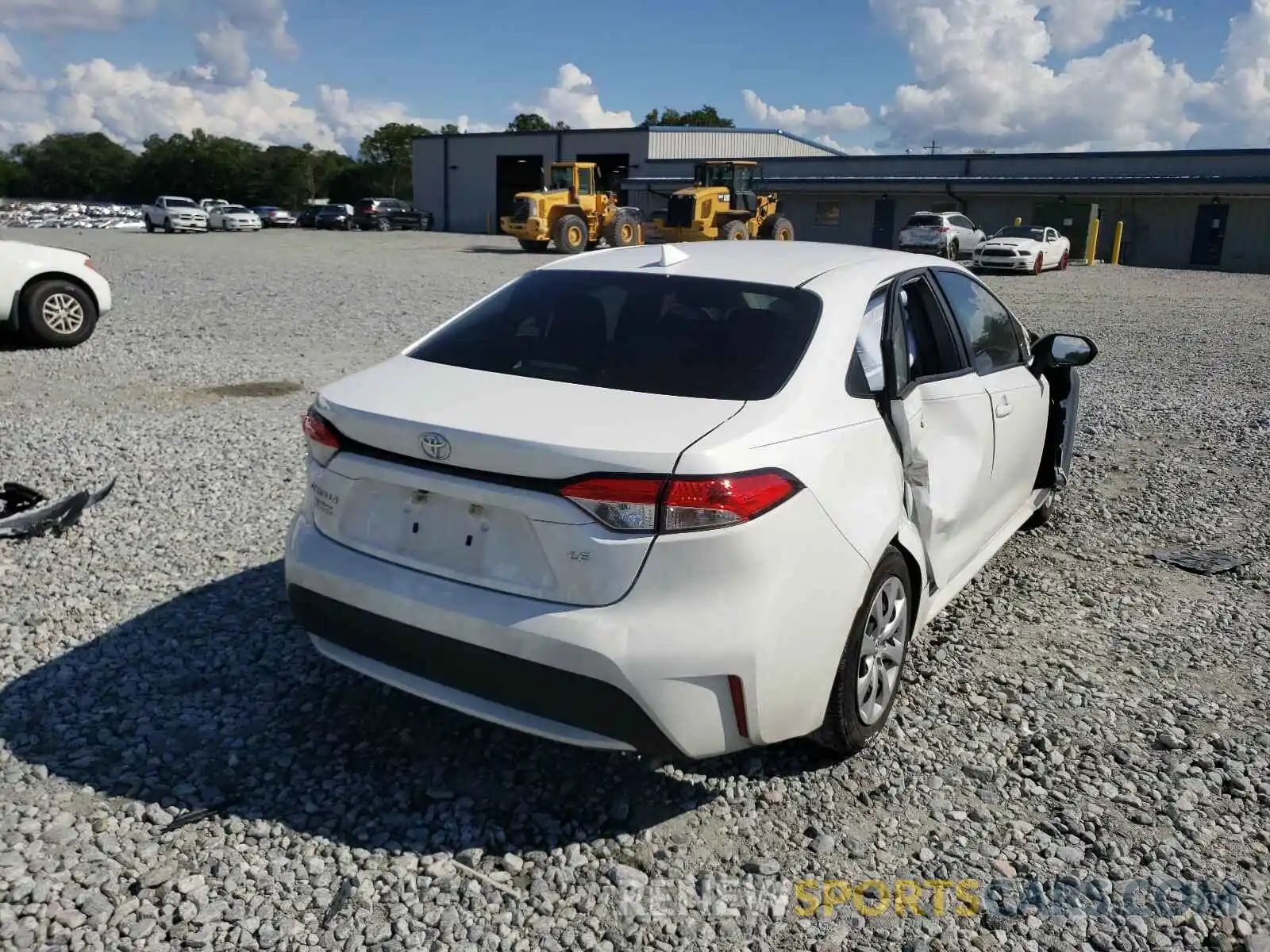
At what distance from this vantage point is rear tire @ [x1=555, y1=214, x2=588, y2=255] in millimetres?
31016

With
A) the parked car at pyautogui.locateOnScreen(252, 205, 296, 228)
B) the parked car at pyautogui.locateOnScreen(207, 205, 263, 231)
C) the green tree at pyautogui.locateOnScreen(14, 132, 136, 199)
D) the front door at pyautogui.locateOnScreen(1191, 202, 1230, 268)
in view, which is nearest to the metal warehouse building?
the front door at pyautogui.locateOnScreen(1191, 202, 1230, 268)

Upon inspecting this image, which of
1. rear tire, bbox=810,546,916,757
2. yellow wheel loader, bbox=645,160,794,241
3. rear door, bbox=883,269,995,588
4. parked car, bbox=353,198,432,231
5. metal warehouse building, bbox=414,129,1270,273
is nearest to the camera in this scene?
rear tire, bbox=810,546,916,757

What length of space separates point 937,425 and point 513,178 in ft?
192

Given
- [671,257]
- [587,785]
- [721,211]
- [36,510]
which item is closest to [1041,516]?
[671,257]

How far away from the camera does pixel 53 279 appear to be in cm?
1062

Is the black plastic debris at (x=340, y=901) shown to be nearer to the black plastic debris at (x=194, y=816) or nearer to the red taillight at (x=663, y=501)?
the black plastic debris at (x=194, y=816)

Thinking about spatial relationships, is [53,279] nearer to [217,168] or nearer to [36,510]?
[36,510]

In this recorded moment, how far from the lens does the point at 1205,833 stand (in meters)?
3.01

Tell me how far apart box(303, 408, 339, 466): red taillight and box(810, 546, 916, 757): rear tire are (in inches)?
65.0

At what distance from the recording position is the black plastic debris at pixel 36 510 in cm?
498

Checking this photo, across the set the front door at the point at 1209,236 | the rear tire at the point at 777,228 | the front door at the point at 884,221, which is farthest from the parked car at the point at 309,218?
the front door at the point at 1209,236

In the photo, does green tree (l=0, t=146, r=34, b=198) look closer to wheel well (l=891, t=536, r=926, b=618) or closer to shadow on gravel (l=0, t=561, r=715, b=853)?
shadow on gravel (l=0, t=561, r=715, b=853)

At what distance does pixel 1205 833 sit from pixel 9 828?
11.4 ft

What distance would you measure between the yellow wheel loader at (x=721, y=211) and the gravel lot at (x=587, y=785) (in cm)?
2521
